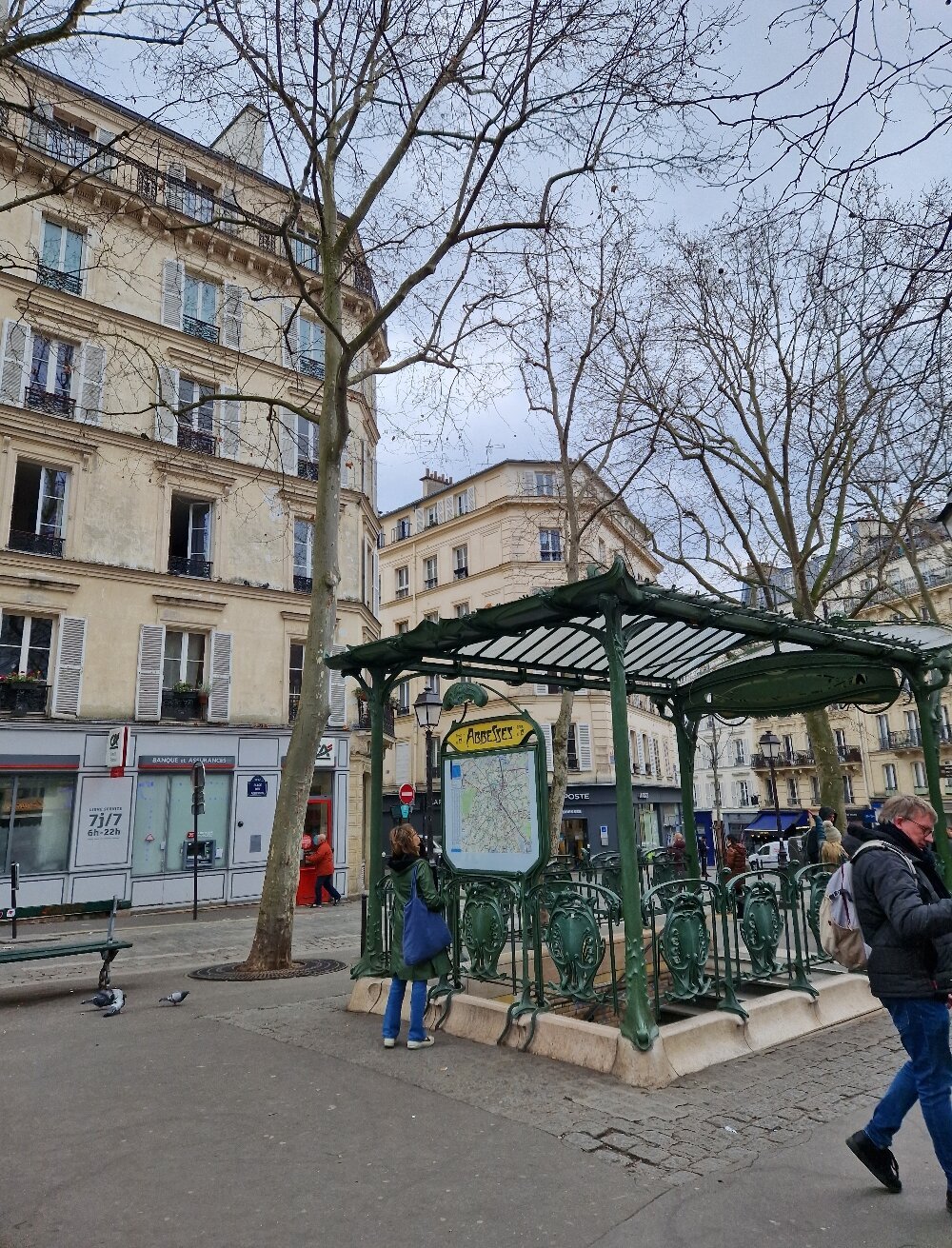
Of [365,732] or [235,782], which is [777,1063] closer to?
[235,782]

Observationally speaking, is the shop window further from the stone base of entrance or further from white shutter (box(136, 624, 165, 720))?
the stone base of entrance

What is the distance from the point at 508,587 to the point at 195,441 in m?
18.1

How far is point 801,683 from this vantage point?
836 cm

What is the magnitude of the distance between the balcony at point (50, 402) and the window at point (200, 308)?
4004 mm

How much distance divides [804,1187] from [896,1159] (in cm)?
65

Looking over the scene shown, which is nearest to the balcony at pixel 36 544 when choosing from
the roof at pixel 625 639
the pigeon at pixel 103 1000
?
the pigeon at pixel 103 1000

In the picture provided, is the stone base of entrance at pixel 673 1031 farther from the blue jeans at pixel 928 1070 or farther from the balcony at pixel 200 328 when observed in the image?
the balcony at pixel 200 328

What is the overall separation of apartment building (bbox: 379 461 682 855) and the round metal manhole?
21.8m

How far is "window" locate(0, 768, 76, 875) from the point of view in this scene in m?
17.3

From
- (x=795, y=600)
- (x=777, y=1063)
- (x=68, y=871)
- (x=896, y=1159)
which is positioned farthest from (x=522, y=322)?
(x=68, y=871)

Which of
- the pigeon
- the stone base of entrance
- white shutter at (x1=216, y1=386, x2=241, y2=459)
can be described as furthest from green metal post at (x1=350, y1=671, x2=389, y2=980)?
white shutter at (x1=216, y1=386, x2=241, y2=459)

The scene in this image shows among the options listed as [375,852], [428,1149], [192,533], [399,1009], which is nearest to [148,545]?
[192,533]

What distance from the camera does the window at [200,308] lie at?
2212 centimetres

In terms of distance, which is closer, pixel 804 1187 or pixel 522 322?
pixel 804 1187
